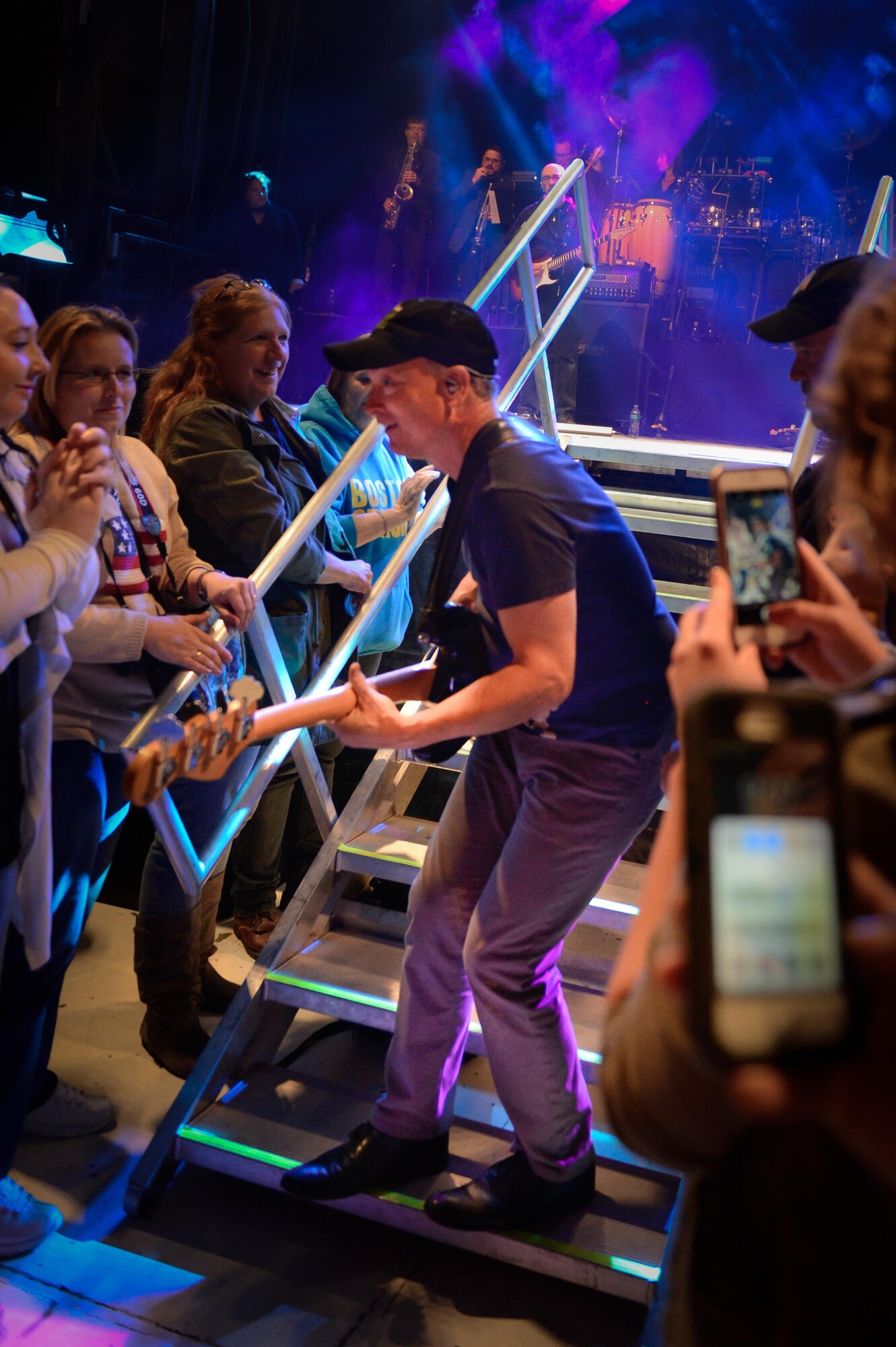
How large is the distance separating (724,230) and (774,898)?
31.7 ft

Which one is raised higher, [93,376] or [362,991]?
[93,376]

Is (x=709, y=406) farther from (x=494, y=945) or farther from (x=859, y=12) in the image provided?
(x=494, y=945)

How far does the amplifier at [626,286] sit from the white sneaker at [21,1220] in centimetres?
832

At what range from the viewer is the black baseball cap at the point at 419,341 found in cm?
187

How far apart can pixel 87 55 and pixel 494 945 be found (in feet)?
22.9

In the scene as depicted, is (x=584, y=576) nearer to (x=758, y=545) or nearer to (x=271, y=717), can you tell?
(x=271, y=717)

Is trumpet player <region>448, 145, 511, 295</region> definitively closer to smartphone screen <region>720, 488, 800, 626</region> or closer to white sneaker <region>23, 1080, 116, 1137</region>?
white sneaker <region>23, 1080, 116, 1137</region>

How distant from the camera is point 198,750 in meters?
1.45

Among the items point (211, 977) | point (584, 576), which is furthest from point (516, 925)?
point (211, 977)

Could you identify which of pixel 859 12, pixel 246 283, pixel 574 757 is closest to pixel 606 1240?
pixel 574 757

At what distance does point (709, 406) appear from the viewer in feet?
30.1

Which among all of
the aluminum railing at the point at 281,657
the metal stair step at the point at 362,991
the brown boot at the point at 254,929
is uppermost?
the aluminum railing at the point at 281,657

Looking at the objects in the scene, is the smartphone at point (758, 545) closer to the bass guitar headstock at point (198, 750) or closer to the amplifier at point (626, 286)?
the bass guitar headstock at point (198, 750)

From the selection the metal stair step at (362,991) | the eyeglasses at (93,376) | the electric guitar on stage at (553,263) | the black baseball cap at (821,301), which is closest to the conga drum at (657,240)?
the electric guitar on stage at (553,263)
